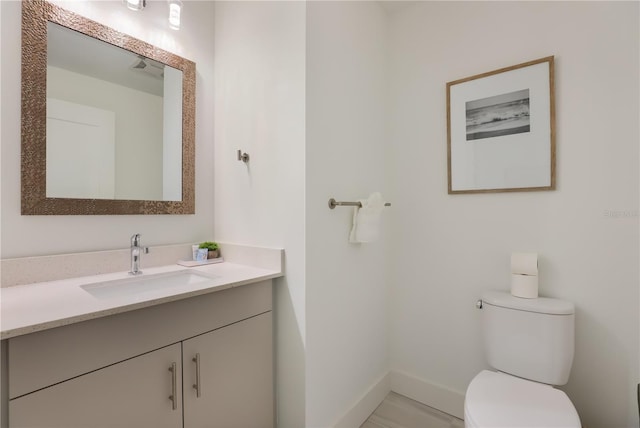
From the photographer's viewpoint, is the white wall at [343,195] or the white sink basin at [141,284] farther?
the white wall at [343,195]

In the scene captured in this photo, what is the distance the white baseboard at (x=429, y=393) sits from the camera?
5.80 ft

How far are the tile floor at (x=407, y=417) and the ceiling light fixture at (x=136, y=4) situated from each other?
7.94ft

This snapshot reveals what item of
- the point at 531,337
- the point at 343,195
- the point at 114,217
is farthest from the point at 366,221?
the point at 114,217

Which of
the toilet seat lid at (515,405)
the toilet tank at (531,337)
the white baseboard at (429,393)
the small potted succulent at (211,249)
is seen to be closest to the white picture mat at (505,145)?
the toilet tank at (531,337)

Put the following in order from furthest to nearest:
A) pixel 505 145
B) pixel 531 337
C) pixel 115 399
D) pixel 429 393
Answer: pixel 429 393 < pixel 505 145 < pixel 531 337 < pixel 115 399

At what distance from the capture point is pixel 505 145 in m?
1.61

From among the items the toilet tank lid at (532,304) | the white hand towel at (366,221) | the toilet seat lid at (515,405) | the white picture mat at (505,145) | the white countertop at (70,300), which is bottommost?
the toilet seat lid at (515,405)

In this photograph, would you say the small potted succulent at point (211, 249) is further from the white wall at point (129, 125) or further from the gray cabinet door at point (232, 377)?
the gray cabinet door at point (232, 377)

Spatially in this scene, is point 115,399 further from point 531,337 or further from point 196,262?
point 531,337

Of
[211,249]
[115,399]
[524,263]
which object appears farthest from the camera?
[211,249]

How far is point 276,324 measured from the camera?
149 centimetres

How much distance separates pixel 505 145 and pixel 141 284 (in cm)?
194

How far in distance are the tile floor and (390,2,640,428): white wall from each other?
101 millimetres

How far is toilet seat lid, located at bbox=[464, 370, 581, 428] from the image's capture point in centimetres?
107
